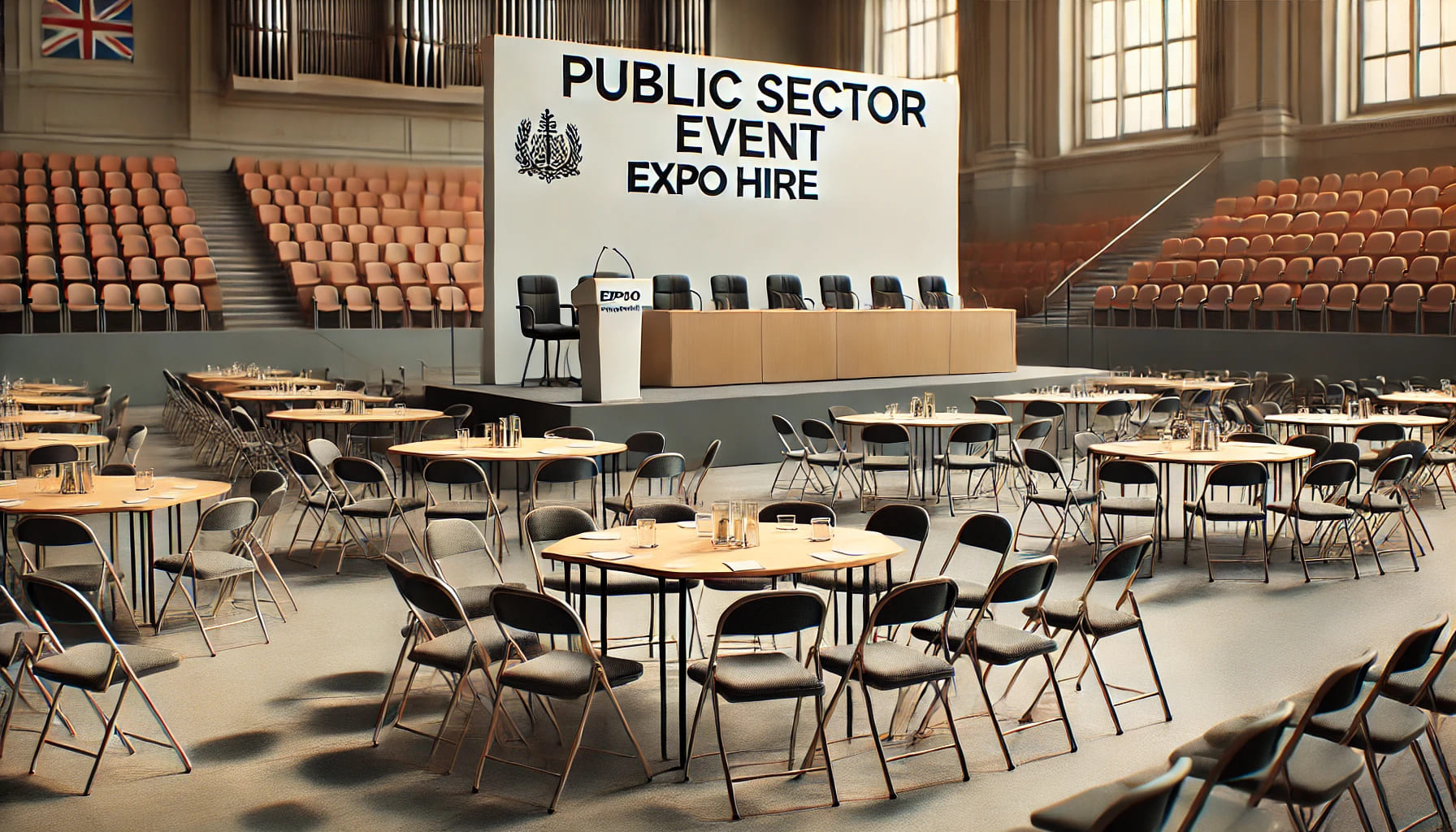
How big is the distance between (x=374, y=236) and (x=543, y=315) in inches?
277

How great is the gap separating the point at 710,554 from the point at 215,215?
17.0 m

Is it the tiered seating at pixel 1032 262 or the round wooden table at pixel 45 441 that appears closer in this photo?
the round wooden table at pixel 45 441

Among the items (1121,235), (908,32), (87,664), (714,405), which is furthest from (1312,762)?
(908,32)

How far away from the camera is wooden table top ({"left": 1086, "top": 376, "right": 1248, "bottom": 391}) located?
12.1 metres

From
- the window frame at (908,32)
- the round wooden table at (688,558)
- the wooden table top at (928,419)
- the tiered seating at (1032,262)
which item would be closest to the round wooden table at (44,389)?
the wooden table top at (928,419)

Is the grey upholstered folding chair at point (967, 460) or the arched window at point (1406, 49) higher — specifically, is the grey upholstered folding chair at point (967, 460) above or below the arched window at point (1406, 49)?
below

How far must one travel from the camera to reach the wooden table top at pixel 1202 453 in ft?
23.5

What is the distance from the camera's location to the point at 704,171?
14305 mm

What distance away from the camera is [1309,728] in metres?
3.59

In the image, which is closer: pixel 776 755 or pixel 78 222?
pixel 776 755

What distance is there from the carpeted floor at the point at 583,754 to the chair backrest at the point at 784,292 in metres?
8.48

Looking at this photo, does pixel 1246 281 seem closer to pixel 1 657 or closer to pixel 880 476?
pixel 880 476

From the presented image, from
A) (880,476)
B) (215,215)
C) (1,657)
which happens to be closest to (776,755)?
(1,657)

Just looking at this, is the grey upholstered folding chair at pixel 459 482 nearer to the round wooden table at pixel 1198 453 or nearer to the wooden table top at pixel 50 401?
the round wooden table at pixel 1198 453
